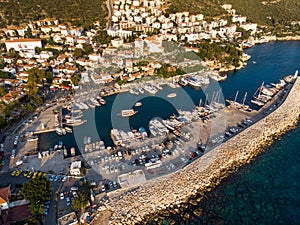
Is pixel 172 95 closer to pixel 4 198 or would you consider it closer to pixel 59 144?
pixel 59 144

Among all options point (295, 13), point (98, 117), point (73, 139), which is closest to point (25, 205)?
point (73, 139)

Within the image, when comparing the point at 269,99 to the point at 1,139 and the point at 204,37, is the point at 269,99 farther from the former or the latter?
the point at 1,139

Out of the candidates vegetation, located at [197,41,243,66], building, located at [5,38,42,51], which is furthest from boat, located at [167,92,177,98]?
building, located at [5,38,42,51]

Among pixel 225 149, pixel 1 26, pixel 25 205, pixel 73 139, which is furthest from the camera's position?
pixel 1 26

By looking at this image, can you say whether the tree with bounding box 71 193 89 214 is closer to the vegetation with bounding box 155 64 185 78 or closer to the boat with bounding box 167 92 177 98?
the boat with bounding box 167 92 177 98

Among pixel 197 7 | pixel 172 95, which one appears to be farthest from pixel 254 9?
pixel 172 95
